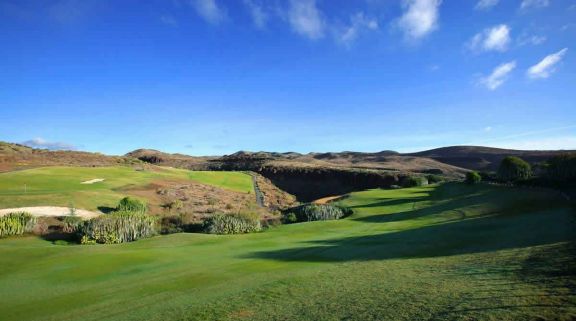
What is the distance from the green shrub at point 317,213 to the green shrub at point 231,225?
19.6ft

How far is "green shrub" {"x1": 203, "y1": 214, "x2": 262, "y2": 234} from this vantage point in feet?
86.9

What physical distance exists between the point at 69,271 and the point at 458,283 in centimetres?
1168

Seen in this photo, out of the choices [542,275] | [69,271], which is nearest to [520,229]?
[542,275]

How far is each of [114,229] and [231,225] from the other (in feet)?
22.4

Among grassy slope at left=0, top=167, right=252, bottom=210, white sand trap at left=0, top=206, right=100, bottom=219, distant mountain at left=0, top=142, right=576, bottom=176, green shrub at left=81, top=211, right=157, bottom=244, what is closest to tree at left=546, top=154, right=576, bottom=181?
distant mountain at left=0, top=142, right=576, bottom=176

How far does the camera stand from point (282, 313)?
8070 millimetres

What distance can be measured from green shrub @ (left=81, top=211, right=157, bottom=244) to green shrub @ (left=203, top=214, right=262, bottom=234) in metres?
3.66

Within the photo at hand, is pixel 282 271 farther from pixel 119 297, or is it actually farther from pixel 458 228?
pixel 458 228

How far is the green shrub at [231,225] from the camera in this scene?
26484mm

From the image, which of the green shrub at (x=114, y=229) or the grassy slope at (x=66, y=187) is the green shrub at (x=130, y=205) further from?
the green shrub at (x=114, y=229)

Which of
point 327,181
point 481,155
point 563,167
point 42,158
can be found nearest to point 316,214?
point 563,167

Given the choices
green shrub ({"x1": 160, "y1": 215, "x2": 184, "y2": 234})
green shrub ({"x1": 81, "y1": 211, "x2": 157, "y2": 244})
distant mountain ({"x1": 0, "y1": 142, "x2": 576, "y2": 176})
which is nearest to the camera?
green shrub ({"x1": 81, "y1": 211, "x2": 157, "y2": 244})

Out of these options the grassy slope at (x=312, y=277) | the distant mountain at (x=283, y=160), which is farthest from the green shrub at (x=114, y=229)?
the distant mountain at (x=283, y=160)

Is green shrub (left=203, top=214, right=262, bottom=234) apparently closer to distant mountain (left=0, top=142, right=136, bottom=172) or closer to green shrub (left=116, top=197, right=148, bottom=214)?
green shrub (left=116, top=197, right=148, bottom=214)
